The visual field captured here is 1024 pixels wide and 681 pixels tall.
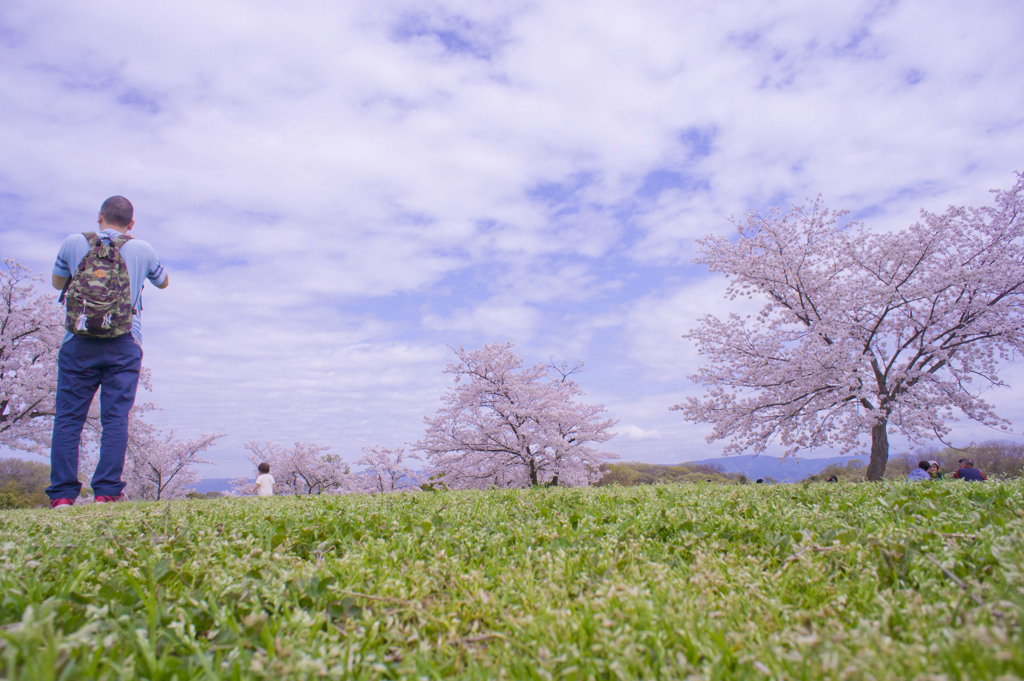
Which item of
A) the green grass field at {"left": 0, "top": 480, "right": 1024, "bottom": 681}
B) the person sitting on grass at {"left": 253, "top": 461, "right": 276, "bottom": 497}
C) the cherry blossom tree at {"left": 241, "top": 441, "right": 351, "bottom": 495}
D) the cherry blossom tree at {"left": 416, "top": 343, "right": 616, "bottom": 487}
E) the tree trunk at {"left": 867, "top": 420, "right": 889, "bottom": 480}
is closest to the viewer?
the green grass field at {"left": 0, "top": 480, "right": 1024, "bottom": 681}

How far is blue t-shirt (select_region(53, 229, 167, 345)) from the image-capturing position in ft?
24.0

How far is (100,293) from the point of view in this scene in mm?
6945

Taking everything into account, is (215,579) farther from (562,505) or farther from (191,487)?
(191,487)

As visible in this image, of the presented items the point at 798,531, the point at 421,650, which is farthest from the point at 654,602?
the point at 798,531

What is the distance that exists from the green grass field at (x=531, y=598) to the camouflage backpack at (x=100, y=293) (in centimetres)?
395

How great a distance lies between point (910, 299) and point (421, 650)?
79.1 feet

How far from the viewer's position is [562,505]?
463 cm

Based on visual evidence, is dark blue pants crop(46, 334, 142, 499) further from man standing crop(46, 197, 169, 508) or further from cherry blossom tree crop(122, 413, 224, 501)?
cherry blossom tree crop(122, 413, 224, 501)

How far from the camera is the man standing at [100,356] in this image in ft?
23.0

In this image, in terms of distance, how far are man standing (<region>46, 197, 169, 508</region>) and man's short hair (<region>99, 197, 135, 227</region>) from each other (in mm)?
12

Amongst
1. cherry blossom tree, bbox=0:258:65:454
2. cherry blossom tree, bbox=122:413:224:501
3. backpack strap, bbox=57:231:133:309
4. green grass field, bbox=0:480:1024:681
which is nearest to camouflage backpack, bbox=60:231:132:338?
backpack strap, bbox=57:231:133:309

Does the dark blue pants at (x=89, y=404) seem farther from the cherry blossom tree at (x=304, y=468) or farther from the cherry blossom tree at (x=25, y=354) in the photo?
the cherry blossom tree at (x=304, y=468)

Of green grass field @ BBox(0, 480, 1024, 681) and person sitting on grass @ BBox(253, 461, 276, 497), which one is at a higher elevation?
green grass field @ BBox(0, 480, 1024, 681)

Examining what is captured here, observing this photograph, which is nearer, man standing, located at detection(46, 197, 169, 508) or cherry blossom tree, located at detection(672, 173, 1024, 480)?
man standing, located at detection(46, 197, 169, 508)
